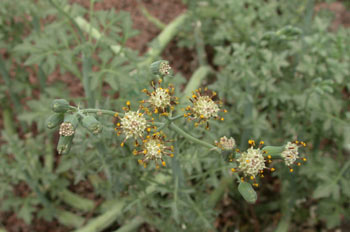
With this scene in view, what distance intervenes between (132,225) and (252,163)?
5.90ft

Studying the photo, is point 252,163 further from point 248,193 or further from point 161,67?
point 161,67

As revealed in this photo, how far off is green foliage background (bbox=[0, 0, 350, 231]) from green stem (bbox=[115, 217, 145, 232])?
20 mm

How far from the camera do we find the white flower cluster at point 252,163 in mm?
2176

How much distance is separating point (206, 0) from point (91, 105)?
215 cm

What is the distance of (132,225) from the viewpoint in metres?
3.61

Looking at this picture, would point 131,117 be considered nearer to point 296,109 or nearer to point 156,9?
point 296,109

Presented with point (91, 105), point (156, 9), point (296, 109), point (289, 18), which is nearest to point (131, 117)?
point (91, 105)

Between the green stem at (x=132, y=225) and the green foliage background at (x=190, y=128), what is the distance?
20 mm

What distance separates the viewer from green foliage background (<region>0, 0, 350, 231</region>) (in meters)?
3.16

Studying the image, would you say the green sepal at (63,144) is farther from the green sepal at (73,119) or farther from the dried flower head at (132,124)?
the dried flower head at (132,124)

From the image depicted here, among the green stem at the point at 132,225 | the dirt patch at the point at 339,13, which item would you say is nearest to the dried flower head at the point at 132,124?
the green stem at the point at 132,225

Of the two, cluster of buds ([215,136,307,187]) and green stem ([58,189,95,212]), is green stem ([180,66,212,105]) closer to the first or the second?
green stem ([58,189,95,212])

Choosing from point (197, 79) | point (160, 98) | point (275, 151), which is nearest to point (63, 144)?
point (160, 98)

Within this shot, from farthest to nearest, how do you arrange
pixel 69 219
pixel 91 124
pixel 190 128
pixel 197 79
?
pixel 197 79 < pixel 69 219 < pixel 190 128 < pixel 91 124
